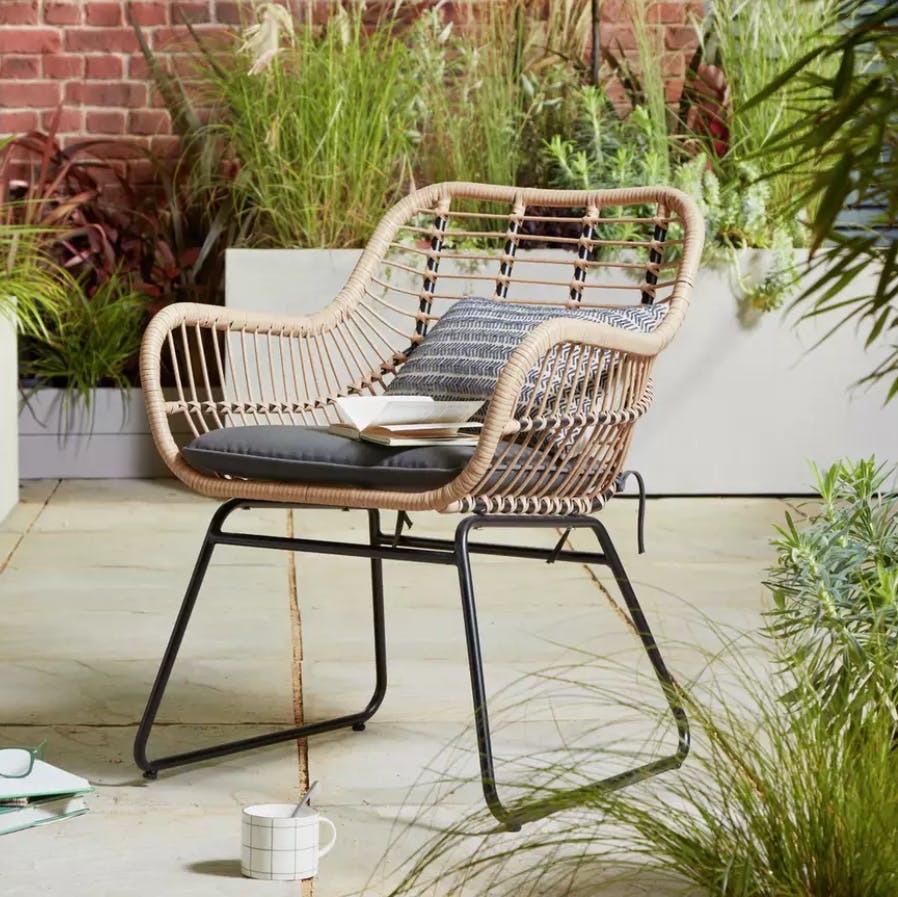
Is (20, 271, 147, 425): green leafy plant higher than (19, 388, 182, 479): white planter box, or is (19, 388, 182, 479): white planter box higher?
(20, 271, 147, 425): green leafy plant

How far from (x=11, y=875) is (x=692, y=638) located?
1.47 m

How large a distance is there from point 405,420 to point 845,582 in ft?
1.89

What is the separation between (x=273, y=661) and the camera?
8.21 feet

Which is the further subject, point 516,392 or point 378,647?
point 378,647

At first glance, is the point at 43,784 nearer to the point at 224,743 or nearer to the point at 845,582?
the point at 224,743

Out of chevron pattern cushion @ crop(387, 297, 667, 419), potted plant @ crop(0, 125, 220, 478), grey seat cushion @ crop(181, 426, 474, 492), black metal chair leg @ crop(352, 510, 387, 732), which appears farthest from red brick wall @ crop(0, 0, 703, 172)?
grey seat cushion @ crop(181, 426, 474, 492)

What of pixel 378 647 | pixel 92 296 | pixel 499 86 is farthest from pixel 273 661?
pixel 92 296

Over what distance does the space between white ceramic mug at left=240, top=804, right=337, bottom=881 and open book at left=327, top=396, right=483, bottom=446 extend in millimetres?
483

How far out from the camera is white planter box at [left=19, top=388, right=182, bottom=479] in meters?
4.42

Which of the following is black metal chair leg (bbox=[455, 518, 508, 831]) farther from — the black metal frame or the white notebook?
the white notebook

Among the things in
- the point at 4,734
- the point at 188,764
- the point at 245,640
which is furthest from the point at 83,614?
the point at 188,764

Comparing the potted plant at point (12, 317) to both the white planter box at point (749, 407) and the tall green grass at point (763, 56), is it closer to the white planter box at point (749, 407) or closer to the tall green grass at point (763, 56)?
the white planter box at point (749, 407)

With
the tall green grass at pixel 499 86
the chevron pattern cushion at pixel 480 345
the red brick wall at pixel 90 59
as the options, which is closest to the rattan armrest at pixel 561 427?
the chevron pattern cushion at pixel 480 345

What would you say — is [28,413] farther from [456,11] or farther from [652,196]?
[652,196]
